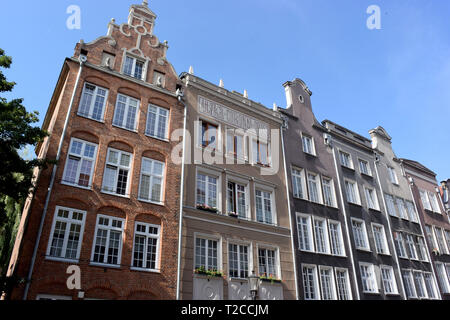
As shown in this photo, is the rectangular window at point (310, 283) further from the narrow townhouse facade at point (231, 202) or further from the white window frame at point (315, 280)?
the narrow townhouse facade at point (231, 202)

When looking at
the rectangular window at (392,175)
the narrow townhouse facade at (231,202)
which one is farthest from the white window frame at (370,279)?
the rectangular window at (392,175)

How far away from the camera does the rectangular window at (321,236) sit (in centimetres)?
2322

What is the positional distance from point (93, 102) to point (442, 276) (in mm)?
31485

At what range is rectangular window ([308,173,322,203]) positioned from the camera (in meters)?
25.1

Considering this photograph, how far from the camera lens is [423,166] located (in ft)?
124

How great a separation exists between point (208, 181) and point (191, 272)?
537 centimetres

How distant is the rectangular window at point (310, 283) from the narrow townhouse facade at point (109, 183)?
896cm

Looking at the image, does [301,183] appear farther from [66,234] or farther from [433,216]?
[433,216]

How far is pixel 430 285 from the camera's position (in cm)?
2878

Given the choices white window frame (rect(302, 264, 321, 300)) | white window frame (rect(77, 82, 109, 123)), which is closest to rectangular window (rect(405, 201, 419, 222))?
white window frame (rect(302, 264, 321, 300))

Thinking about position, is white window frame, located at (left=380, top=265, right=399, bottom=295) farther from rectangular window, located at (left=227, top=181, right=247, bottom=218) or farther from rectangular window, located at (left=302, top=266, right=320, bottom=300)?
rectangular window, located at (left=227, top=181, right=247, bottom=218)
